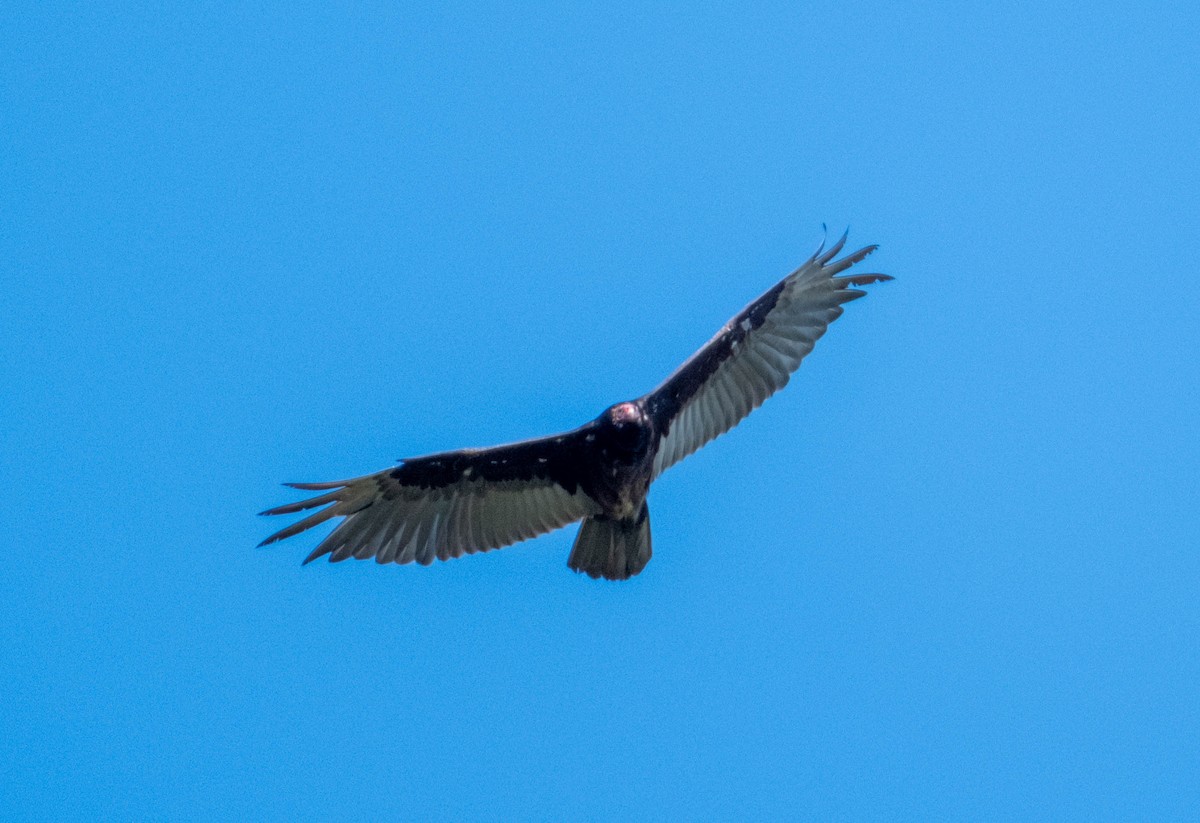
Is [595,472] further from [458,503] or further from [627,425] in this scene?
[458,503]

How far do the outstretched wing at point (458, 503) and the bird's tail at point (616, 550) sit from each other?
200mm

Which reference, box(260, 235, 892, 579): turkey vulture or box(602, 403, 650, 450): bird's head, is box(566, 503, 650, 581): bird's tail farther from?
box(602, 403, 650, 450): bird's head

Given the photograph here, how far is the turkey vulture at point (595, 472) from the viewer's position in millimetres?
8406

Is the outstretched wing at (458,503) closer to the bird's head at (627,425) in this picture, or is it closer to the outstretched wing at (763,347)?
the bird's head at (627,425)

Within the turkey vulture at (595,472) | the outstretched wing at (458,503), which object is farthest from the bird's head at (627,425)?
the outstretched wing at (458,503)

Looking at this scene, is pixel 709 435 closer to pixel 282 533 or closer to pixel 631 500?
pixel 631 500

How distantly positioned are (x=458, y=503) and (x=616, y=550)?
114 centimetres

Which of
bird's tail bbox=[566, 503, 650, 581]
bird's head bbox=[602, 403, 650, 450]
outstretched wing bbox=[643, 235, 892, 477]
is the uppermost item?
outstretched wing bbox=[643, 235, 892, 477]

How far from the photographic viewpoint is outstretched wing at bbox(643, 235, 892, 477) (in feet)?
29.2

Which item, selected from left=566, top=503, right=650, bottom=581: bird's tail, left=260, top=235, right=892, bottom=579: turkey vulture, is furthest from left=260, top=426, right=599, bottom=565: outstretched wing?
left=566, top=503, right=650, bottom=581: bird's tail

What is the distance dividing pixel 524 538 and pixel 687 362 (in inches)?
65.8

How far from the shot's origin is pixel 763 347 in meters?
9.09

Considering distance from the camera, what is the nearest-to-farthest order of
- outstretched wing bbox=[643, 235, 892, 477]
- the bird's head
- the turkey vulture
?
the bird's head < the turkey vulture < outstretched wing bbox=[643, 235, 892, 477]

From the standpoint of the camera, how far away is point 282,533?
803 centimetres
